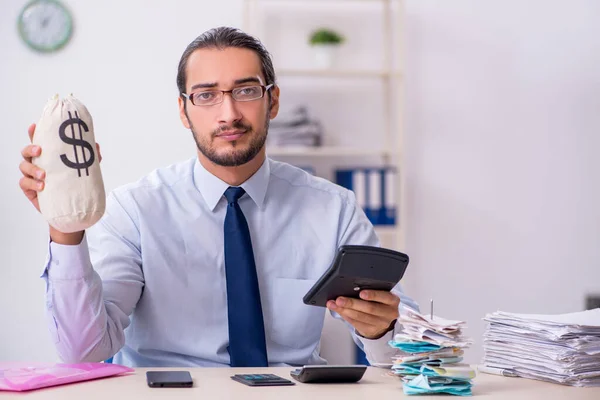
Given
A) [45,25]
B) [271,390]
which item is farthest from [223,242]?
[45,25]

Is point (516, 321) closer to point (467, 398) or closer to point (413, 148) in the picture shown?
point (467, 398)

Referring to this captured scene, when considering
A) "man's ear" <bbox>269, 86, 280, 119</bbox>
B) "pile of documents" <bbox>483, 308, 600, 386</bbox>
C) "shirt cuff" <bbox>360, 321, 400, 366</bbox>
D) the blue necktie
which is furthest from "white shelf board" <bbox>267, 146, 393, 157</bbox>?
"pile of documents" <bbox>483, 308, 600, 386</bbox>

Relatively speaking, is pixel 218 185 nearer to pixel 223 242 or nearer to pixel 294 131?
pixel 223 242

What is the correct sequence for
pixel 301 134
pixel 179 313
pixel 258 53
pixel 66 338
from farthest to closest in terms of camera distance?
1. pixel 301 134
2. pixel 258 53
3. pixel 179 313
4. pixel 66 338

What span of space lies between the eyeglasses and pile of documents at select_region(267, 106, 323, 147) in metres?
1.93

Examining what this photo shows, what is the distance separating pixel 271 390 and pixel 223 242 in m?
0.62

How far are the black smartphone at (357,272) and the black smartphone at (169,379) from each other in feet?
0.93

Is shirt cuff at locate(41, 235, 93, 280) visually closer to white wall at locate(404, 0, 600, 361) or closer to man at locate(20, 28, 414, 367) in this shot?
man at locate(20, 28, 414, 367)

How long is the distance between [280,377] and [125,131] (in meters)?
2.93

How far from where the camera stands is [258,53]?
2.06m

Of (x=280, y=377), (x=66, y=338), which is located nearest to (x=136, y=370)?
(x=66, y=338)

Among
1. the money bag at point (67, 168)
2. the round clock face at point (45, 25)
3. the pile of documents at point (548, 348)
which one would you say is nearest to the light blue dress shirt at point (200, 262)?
the pile of documents at point (548, 348)

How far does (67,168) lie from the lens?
1344 millimetres

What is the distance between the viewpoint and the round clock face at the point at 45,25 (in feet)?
13.6
